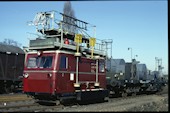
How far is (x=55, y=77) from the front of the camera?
14258 mm

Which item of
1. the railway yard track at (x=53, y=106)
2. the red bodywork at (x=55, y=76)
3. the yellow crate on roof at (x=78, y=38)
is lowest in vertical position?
the railway yard track at (x=53, y=106)

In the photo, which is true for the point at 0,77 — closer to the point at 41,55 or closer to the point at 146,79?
the point at 41,55

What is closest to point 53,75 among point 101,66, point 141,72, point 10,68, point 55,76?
point 55,76

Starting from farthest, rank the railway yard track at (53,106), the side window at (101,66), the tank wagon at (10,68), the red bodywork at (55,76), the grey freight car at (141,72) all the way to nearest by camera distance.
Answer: the grey freight car at (141,72) → the tank wagon at (10,68) → the side window at (101,66) → the red bodywork at (55,76) → the railway yard track at (53,106)

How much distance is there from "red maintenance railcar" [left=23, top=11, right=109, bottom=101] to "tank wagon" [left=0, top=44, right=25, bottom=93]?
915 centimetres

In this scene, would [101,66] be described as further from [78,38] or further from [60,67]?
[60,67]

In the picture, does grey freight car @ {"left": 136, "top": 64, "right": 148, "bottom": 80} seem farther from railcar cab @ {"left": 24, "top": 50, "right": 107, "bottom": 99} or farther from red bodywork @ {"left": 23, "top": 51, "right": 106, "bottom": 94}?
red bodywork @ {"left": 23, "top": 51, "right": 106, "bottom": 94}

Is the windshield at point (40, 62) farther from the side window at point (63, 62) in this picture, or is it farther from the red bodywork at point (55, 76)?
the side window at point (63, 62)

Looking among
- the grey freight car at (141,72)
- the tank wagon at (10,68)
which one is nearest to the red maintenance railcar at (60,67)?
the tank wagon at (10,68)

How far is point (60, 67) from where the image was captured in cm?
1459

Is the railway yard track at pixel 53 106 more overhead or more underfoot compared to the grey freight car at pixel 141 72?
more underfoot

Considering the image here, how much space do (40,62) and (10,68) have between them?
1064 cm

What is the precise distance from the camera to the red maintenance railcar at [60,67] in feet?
47.6

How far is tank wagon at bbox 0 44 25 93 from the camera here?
24.4 meters
